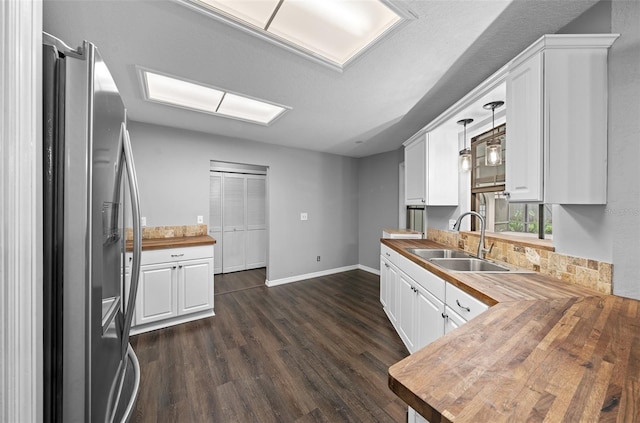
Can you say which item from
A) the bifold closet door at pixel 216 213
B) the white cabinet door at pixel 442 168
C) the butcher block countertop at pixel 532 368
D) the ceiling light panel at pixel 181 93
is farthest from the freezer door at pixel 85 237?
the bifold closet door at pixel 216 213

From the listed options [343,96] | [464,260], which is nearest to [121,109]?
[343,96]

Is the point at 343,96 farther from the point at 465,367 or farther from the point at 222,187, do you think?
the point at 222,187

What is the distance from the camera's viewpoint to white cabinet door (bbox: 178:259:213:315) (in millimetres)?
2865

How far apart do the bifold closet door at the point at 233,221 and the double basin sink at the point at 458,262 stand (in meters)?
3.58

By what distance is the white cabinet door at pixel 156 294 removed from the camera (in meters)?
2.63

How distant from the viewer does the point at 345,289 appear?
404 centimetres

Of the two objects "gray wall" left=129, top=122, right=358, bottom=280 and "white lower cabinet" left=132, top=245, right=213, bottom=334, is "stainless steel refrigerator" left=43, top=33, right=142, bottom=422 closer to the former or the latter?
"white lower cabinet" left=132, top=245, right=213, bottom=334

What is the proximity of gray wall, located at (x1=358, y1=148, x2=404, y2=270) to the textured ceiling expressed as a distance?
186cm

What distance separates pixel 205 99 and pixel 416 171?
8.44ft

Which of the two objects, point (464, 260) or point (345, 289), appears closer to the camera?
point (464, 260)

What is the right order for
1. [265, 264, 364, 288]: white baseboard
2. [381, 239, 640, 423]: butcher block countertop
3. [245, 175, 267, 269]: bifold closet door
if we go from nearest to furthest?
[381, 239, 640, 423]: butcher block countertop → [265, 264, 364, 288]: white baseboard → [245, 175, 267, 269]: bifold closet door

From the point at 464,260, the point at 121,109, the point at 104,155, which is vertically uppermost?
the point at 121,109

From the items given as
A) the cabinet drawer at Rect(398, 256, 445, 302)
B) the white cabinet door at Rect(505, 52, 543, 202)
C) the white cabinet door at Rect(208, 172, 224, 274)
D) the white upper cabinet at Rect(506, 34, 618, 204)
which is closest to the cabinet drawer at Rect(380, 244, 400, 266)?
the cabinet drawer at Rect(398, 256, 445, 302)

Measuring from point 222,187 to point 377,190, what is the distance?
9.97ft
